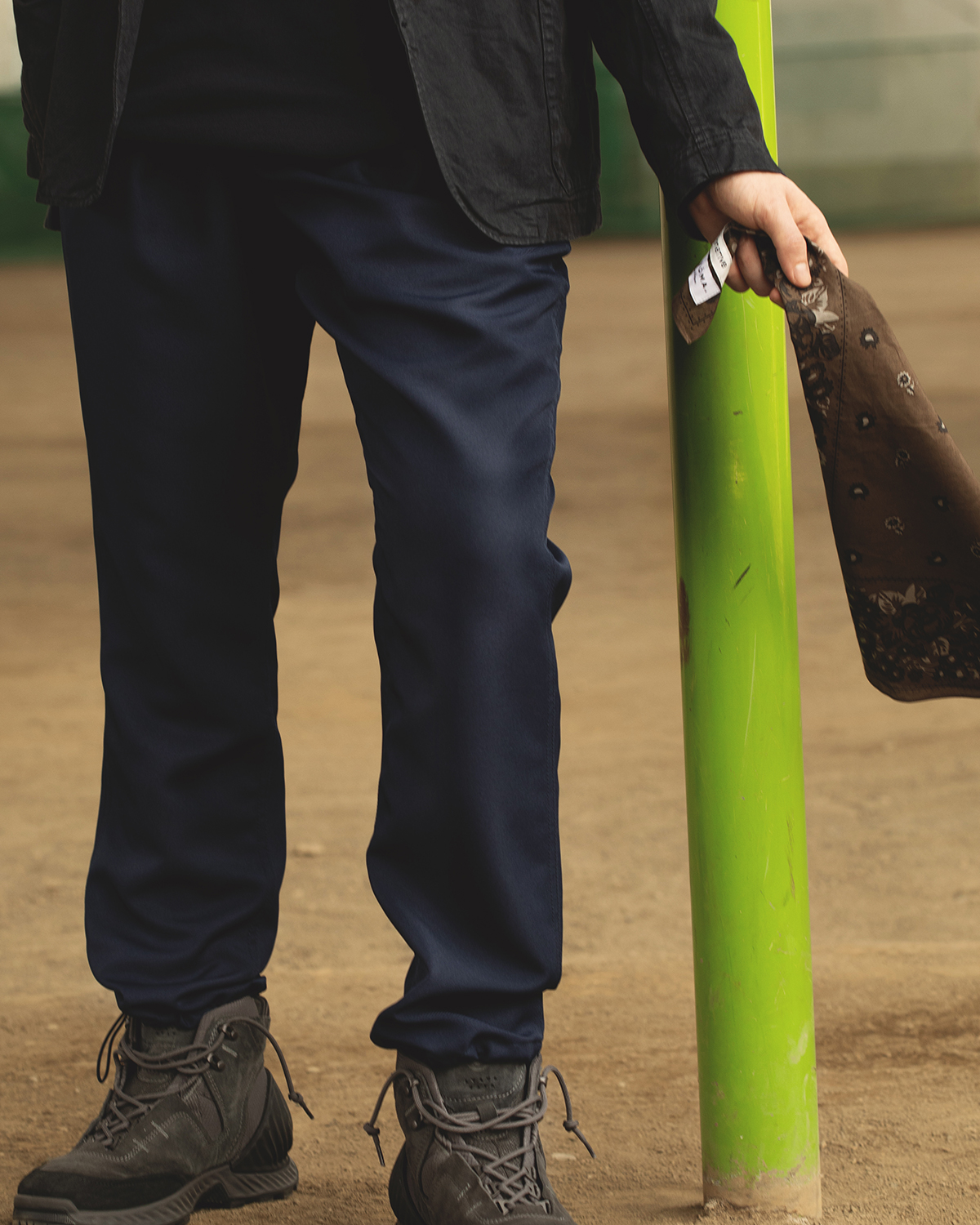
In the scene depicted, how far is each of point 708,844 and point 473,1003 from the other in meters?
0.27

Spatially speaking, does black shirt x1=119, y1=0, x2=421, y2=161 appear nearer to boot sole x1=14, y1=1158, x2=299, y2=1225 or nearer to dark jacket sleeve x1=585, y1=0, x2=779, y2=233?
dark jacket sleeve x1=585, y1=0, x2=779, y2=233

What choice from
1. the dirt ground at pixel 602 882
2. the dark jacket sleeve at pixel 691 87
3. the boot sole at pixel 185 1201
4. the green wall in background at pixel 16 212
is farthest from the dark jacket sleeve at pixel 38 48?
the green wall in background at pixel 16 212

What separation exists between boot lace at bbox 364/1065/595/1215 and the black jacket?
2.44 feet

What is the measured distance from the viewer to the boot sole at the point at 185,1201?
1350 millimetres

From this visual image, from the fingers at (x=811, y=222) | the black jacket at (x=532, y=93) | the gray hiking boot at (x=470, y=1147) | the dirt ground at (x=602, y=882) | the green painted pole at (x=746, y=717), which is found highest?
the black jacket at (x=532, y=93)

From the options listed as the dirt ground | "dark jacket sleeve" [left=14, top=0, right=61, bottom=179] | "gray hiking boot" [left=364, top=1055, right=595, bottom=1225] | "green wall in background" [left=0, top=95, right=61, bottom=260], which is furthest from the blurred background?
"gray hiking boot" [left=364, top=1055, right=595, bottom=1225]

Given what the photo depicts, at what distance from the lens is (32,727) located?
11.7 feet

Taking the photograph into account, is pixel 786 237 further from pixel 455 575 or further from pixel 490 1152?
pixel 490 1152

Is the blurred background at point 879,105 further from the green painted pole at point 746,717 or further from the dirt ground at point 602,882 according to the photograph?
the green painted pole at point 746,717

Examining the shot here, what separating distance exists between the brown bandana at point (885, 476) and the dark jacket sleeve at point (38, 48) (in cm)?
60

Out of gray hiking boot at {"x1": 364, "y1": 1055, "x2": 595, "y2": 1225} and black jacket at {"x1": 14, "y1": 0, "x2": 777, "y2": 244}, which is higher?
black jacket at {"x1": 14, "y1": 0, "x2": 777, "y2": 244}

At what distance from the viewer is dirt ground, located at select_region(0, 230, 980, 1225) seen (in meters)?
1.59

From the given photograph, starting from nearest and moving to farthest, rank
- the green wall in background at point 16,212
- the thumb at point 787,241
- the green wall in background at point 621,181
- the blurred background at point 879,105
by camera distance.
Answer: the thumb at point 787,241 < the green wall in background at point 16,212 < the green wall in background at point 621,181 < the blurred background at point 879,105

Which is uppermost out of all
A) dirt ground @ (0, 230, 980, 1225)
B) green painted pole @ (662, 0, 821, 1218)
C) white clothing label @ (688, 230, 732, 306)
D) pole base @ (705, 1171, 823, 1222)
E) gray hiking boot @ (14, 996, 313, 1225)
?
white clothing label @ (688, 230, 732, 306)
